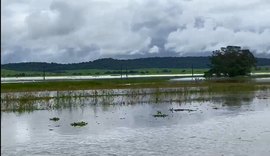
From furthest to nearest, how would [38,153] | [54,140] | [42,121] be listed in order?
[42,121], [54,140], [38,153]

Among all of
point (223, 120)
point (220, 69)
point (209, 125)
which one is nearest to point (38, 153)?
point (209, 125)

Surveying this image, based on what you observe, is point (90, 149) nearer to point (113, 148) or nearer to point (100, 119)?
point (113, 148)

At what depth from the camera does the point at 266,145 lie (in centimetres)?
1823

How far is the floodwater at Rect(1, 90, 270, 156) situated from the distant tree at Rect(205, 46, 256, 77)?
82153mm

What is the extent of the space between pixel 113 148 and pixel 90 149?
0.93 m

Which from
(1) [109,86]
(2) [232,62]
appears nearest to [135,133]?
(1) [109,86]

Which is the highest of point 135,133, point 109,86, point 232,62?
point 232,62

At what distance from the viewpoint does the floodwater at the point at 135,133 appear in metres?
18.0

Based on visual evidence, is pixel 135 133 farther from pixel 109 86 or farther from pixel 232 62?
pixel 232 62

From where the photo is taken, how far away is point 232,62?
115875 mm

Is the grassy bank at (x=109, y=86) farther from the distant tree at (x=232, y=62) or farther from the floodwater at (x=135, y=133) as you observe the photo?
the distant tree at (x=232, y=62)

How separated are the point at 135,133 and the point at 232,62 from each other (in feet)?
316

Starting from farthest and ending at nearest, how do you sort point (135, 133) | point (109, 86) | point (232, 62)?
1. point (232, 62)
2. point (109, 86)
3. point (135, 133)

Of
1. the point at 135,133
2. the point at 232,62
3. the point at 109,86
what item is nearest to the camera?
the point at 135,133
